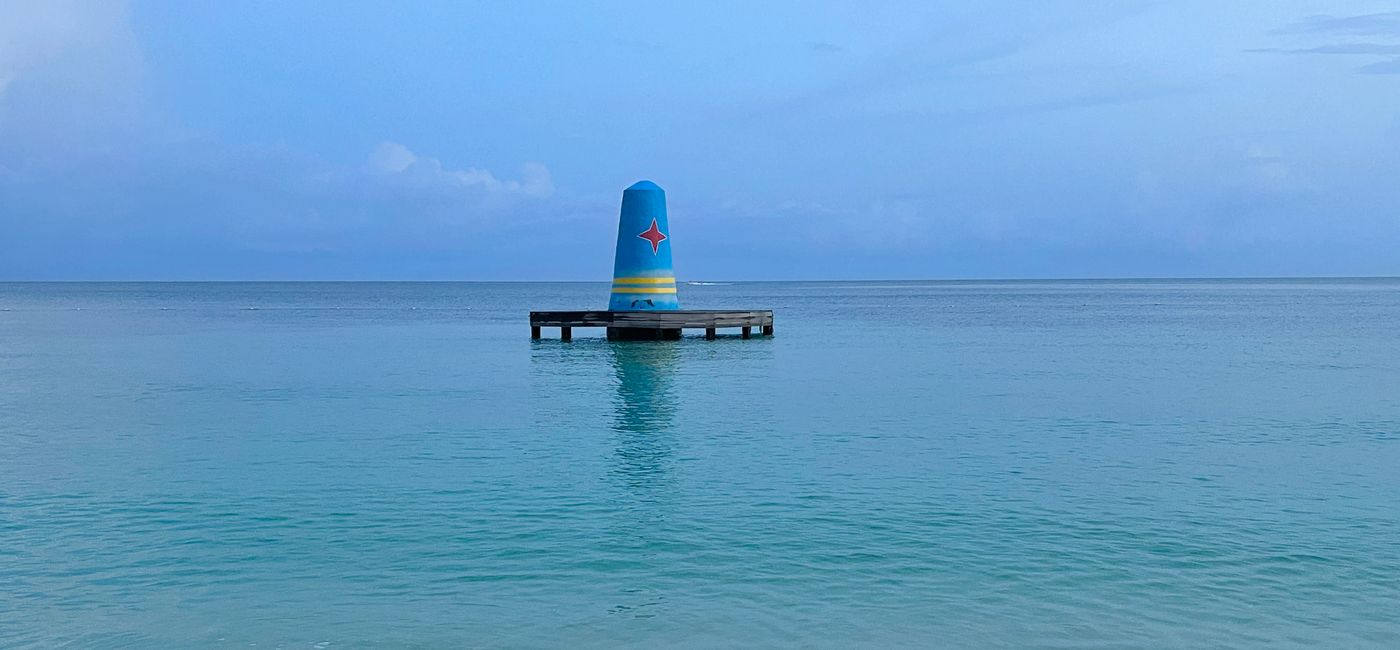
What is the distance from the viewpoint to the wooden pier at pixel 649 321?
42.1 metres

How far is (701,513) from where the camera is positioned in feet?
44.2

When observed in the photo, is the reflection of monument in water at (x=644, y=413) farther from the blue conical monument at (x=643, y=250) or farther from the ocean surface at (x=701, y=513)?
the blue conical monument at (x=643, y=250)

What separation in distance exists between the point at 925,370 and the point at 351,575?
25.5m

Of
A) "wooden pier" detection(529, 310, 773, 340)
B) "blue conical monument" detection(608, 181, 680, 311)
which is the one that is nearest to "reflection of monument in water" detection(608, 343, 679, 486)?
"wooden pier" detection(529, 310, 773, 340)

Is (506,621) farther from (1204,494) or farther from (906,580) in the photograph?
(1204,494)

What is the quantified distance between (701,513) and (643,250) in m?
28.6

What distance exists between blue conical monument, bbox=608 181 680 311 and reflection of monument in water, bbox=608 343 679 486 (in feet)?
8.17

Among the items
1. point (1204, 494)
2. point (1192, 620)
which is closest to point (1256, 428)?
point (1204, 494)

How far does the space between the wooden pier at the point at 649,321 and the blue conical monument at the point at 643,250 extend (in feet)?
2.19

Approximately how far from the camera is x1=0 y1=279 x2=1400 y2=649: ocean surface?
9.40m

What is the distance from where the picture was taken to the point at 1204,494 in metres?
14.5

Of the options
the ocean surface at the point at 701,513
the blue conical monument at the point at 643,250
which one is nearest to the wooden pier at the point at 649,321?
the blue conical monument at the point at 643,250

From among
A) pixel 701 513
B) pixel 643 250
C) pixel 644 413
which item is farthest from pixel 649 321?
pixel 701 513

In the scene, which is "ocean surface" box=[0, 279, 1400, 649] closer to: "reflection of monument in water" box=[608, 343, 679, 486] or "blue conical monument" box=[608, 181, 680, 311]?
"reflection of monument in water" box=[608, 343, 679, 486]
